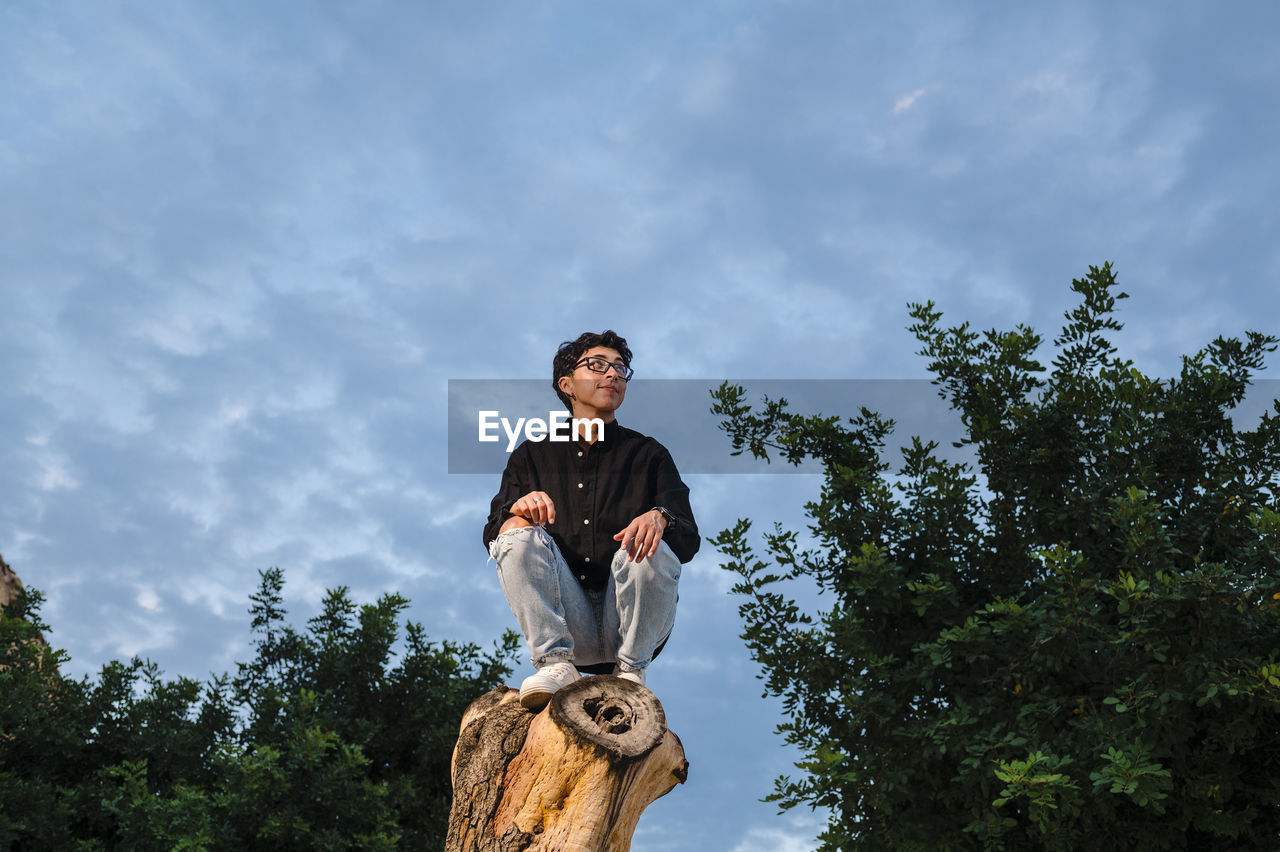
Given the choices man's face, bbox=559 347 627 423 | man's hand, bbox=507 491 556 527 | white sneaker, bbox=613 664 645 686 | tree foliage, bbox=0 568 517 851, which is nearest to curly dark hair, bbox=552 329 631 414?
man's face, bbox=559 347 627 423

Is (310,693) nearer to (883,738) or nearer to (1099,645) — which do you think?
(883,738)

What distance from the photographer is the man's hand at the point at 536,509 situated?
478 centimetres

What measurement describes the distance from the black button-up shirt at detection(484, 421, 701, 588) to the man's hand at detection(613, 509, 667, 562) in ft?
0.44

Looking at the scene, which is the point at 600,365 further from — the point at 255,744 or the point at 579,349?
the point at 255,744

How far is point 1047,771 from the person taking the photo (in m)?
6.01

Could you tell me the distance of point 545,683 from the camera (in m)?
4.62

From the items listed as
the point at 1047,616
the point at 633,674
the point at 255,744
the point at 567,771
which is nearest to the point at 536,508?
the point at 633,674

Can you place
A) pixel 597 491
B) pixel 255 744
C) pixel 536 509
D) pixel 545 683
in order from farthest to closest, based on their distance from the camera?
pixel 255 744 < pixel 597 491 < pixel 536 509 < pixel 545 683

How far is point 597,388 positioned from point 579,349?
25 cm

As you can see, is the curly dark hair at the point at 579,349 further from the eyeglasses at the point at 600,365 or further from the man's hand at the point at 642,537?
the man's hand at the point at 642,537

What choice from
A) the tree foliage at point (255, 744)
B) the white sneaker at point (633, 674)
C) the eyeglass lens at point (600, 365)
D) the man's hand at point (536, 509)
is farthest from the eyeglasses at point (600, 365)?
the tree foliage at point (255, 744)

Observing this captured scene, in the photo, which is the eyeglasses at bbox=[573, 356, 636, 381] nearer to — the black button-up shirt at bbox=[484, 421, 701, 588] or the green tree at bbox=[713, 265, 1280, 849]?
the black button-up shirt at bbox=[484, 421, 701, 588]

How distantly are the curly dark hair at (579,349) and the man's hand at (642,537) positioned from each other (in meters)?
0.92

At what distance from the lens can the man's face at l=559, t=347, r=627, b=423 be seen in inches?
205
